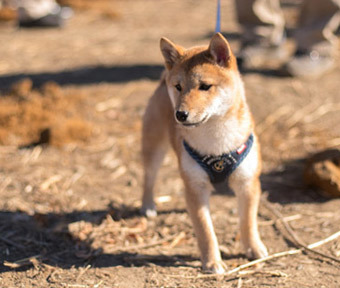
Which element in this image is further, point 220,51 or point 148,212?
point 148,212

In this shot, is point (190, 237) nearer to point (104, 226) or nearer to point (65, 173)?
point (104, 226)

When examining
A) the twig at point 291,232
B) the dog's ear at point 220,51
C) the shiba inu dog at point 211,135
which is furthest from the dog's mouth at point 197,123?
the twig at point 291,232

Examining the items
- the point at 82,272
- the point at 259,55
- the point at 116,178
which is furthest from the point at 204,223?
the point at 259,55

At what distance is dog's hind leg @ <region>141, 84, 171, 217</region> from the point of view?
4.20m

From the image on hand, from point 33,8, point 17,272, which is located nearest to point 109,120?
point 17,272

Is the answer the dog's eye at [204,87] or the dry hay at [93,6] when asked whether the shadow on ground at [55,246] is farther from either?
the dry hay at [93,6]

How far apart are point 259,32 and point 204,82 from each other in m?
4.45

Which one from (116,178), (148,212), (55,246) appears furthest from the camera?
(116,178)

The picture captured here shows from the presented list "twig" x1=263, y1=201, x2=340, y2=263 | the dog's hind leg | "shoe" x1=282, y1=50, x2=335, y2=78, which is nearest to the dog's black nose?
the dog's hind leg

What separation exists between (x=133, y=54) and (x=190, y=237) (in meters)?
5.03

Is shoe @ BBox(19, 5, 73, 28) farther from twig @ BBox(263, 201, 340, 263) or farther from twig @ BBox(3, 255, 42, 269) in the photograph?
twig @ BBox(3, 255, 42, 269)

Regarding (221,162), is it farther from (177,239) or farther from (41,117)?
(41,117)

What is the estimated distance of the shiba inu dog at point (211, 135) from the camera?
3.39 meters

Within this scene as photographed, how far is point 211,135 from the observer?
3.54 meters
